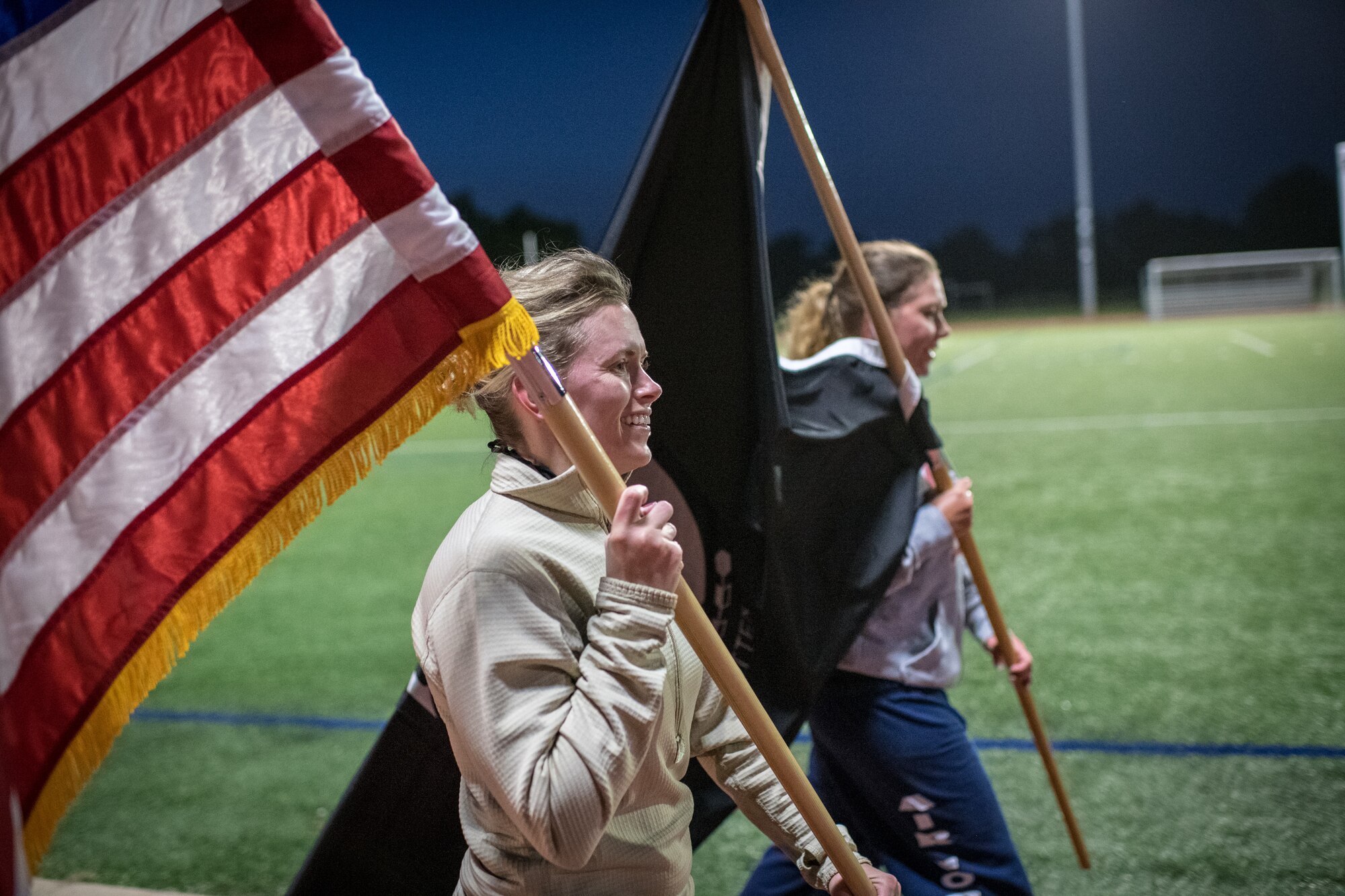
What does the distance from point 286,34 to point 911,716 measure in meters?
2.01

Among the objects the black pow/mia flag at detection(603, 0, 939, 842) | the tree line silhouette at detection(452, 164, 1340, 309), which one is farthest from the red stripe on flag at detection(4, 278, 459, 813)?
the tree line silhouette at detection(452, 164, 1340, 309)

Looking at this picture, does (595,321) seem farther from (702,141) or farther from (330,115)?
(702,141)

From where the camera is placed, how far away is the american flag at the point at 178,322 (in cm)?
159

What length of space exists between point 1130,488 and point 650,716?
29.7 feet

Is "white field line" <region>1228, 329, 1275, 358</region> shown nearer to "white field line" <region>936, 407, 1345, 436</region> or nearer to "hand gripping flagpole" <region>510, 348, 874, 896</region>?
"white field line" <region>936, 407, 1345, 436</region>

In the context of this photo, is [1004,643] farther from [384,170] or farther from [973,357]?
[973,357]

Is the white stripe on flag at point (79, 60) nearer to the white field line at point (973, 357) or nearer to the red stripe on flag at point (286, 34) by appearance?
the red stripe on flag at point (286, 34)

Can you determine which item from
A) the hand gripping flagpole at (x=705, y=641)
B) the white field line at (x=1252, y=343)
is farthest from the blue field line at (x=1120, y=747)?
the white field line at (x=1252, y=343)

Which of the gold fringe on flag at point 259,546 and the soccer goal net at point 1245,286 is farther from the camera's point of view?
the soccer goal net at point 1245,286

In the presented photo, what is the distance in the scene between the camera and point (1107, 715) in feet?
16.2

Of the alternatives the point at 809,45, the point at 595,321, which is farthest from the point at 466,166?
the point at 595,321

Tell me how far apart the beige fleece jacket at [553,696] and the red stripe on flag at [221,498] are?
9.2 inches

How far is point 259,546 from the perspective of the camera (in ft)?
5.85

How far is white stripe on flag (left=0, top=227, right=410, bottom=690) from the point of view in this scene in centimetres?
159
